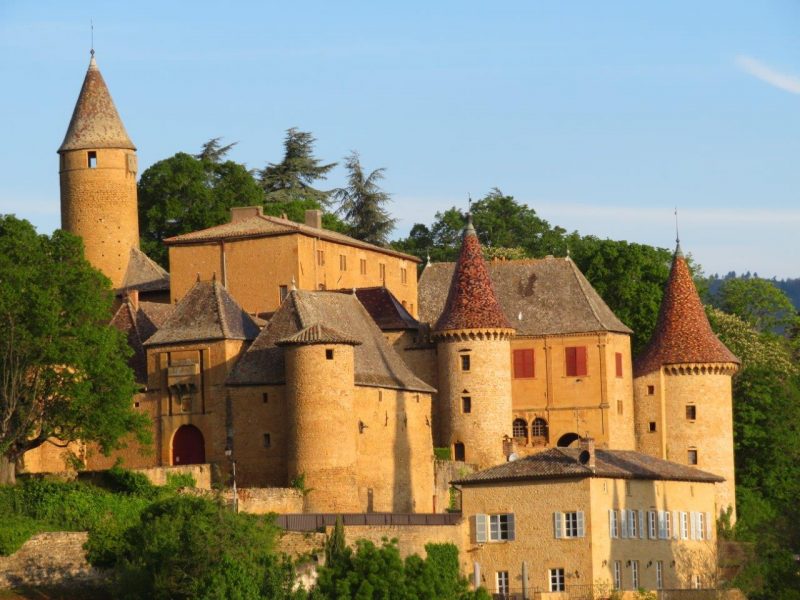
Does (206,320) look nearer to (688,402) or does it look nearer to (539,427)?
(539,427)

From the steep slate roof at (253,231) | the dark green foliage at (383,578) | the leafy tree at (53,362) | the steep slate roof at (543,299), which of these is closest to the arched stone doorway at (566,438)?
the steep slate roof at (543,299)

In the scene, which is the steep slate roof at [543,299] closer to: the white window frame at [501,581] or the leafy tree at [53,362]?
the white window frame at [501,581]

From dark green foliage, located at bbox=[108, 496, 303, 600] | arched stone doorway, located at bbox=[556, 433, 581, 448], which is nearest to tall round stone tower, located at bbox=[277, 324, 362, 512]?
dark green foliage, located at bbox=[108, 496, 303, 600]

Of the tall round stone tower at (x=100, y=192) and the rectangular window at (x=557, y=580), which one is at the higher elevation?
the tall round stone tower at (x=100, y=192)

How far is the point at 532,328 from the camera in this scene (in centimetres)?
8888

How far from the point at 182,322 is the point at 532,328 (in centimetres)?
1513

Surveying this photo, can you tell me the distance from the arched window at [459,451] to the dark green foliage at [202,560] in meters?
17.6

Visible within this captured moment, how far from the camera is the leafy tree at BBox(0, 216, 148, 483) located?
239ft

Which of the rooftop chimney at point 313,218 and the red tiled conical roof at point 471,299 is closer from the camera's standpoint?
the red tiled conical roof at point 471,299

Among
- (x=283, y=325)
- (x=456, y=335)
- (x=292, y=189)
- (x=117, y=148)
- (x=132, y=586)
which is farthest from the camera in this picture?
(x=292, y=189)

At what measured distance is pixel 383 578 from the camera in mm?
66188

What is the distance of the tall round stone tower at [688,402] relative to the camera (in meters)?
88.8

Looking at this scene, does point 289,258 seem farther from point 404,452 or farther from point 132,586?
point 132,586

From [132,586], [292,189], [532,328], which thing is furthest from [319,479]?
[292,189]
